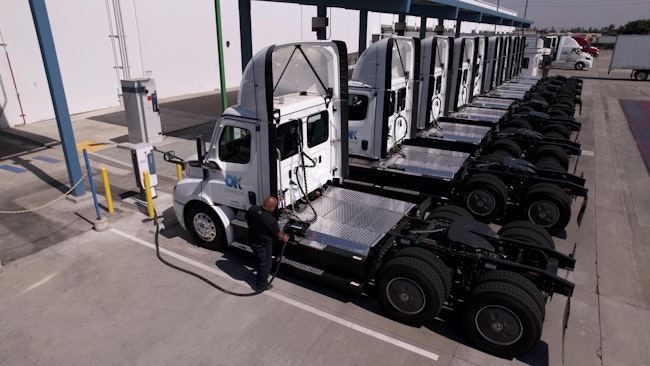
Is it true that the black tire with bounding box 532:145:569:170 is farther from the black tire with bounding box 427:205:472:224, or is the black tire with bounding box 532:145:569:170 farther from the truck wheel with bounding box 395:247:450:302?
the truck wheel with bounding box 395:247:450:302

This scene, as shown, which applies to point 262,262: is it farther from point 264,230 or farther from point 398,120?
point 398,120

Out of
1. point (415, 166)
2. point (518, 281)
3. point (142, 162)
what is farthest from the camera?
point (415, 166)

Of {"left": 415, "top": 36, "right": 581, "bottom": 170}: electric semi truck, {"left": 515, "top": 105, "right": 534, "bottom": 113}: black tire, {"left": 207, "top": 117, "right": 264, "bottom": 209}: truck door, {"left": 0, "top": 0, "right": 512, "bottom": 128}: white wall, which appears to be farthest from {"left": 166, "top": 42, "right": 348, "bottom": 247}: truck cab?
{"left": 515, "top": 105, "right": 534, "bottom": 113}: black tire

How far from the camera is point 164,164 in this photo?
42.8 feet

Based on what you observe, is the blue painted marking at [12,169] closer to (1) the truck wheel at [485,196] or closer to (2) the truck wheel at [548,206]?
(1) the truck wheel at [485,196]

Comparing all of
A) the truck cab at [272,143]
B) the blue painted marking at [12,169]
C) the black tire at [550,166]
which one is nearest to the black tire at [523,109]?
the black tire at [550,166]

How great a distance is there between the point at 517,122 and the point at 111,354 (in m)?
13.7

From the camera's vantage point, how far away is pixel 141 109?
14.1m

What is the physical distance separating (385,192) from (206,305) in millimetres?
4121

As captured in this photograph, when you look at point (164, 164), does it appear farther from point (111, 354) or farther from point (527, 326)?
point (527, 326)

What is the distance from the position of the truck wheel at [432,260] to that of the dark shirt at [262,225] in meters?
1.89

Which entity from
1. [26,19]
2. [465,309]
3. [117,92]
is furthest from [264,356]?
[117,92]

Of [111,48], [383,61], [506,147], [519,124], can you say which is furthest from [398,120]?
[111,48]

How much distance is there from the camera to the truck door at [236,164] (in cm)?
689
